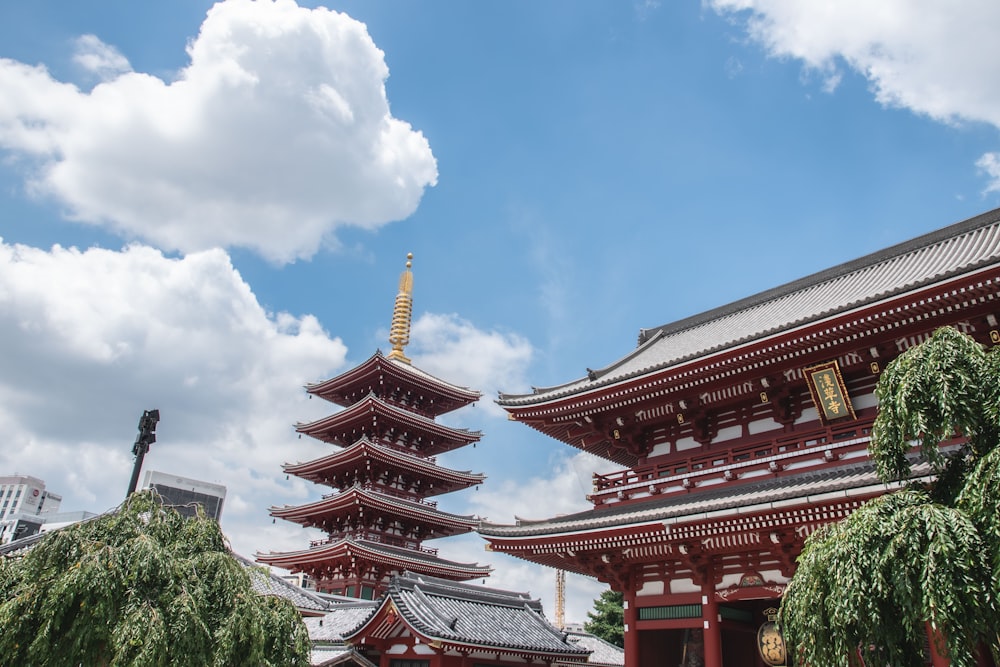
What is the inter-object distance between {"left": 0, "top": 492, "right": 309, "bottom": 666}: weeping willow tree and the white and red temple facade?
7.49 meters

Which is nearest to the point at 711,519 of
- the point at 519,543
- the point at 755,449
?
the point at 755,449

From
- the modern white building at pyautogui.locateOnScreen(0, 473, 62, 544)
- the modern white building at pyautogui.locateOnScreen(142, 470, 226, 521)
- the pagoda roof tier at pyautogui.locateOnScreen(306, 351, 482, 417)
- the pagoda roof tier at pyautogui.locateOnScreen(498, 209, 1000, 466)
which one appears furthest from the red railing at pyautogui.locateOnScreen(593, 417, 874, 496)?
the modern white building at pyautogui.locateOnScreen(0, 473, 62, 544)

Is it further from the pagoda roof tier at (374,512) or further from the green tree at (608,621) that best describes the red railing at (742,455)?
the green tree at (608,621)

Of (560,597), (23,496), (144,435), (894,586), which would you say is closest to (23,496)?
(23,496)

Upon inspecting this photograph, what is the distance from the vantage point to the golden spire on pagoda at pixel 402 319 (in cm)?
4306

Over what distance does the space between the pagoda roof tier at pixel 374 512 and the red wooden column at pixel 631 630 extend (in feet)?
67.5

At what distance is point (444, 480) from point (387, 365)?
7.53 m

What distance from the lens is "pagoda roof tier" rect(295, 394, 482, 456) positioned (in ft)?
124

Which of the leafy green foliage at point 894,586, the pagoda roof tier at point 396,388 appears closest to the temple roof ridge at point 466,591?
the leafy green foliage at point 894,586

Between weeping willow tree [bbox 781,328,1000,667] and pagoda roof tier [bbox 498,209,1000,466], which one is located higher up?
pagoda roof tier [bbox 498,209,1000,466]

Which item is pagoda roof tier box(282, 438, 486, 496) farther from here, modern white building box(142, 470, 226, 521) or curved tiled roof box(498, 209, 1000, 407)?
modern white building box(142, 470, 226, 521)

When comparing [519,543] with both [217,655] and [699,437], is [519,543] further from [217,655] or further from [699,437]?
[217,655]

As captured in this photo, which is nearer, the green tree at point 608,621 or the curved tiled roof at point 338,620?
the curved tiled roof at point 338,620

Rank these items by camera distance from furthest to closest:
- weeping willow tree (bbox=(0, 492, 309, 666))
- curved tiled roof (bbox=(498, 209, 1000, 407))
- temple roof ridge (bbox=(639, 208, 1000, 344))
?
temple roof ridge (bbox=(639, 208, 1000, 344)), curved tiled roof (bbox=(498, 209, 1000, 407)), weeping willow tree (bbox=(0, 492, 309, 666))
